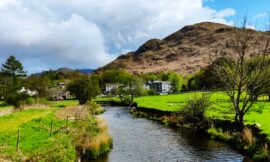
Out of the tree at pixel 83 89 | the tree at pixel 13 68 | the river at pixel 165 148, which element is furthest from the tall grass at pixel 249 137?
the tree at pixel 13 68

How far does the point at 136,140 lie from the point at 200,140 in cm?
840

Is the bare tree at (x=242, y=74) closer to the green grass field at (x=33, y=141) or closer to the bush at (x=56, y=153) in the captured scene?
the green grass field at (x=33, y=141)

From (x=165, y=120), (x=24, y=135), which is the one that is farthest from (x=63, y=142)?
(x=165, y=120)

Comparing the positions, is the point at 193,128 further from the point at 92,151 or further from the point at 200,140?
the point at 92,151

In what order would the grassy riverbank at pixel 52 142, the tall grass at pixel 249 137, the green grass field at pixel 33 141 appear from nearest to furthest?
1. the grassy riverbank at pixel 52 142
2. the green grass field at pixel 33 141
3. the tall grass at pixel 249 137

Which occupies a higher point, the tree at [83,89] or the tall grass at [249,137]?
the tree at [83,89]

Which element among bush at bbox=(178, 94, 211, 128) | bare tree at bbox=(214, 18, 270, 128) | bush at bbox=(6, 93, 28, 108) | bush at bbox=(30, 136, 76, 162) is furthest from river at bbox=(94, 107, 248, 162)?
bush at bbox=(6, 93, 28, 108)

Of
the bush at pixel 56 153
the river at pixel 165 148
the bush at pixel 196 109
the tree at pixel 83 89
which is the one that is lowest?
the river at pixel 165 148

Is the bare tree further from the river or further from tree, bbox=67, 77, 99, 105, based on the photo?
tree, bbox=67, 77, 99, 105

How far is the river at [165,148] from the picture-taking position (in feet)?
124

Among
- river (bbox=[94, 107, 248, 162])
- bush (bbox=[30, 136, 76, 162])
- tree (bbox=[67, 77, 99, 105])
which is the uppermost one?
tree (bbox=[67, 77, 99, 105])

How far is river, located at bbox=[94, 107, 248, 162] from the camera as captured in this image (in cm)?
3788

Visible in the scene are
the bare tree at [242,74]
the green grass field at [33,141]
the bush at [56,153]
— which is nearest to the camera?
the bush at [56,153]

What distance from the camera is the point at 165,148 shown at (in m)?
43.8
